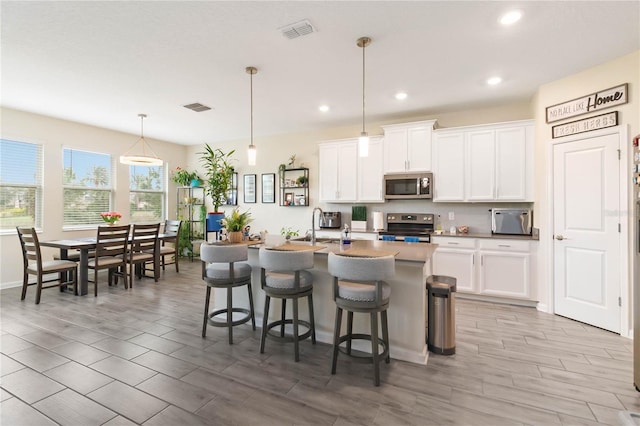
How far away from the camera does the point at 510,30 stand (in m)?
2.64

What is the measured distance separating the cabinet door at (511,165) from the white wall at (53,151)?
6740 millimetres

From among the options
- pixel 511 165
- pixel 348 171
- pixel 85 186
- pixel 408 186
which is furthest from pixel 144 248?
pixel 511 165

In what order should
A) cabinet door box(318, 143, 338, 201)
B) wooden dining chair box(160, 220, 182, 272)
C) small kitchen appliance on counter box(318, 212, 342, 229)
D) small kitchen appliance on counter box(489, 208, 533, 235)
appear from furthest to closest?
wooden dining chair box(160, 220, 182, 272), small kitchen appliance on counter box(318, 212, 342, 229), cabinet door box(318, 143, 338, 201), small kitchen appliance on counter box(489, 208, 533, 235)

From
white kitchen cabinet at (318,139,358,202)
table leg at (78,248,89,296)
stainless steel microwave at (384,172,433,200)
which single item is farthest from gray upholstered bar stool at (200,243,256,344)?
stainless steel microwave at (384,172,433,200)

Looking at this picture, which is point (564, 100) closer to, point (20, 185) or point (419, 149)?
point (419, 149)

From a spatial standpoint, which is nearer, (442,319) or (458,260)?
(442,319)

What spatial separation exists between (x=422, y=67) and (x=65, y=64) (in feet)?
12.5

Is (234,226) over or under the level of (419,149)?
under

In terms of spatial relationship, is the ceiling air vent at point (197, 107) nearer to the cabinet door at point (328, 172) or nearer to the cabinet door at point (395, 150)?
the cabinet door at point (328, 172)

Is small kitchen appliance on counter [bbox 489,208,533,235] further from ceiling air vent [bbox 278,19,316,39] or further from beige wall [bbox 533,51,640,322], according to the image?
ceiling air vent [bbox 278,19,316,39]

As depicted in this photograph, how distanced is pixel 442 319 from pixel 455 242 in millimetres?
1958

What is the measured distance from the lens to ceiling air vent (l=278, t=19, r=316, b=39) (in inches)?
101

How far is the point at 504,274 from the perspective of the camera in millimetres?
4070

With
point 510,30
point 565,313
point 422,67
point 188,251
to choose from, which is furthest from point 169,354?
point 188,251
